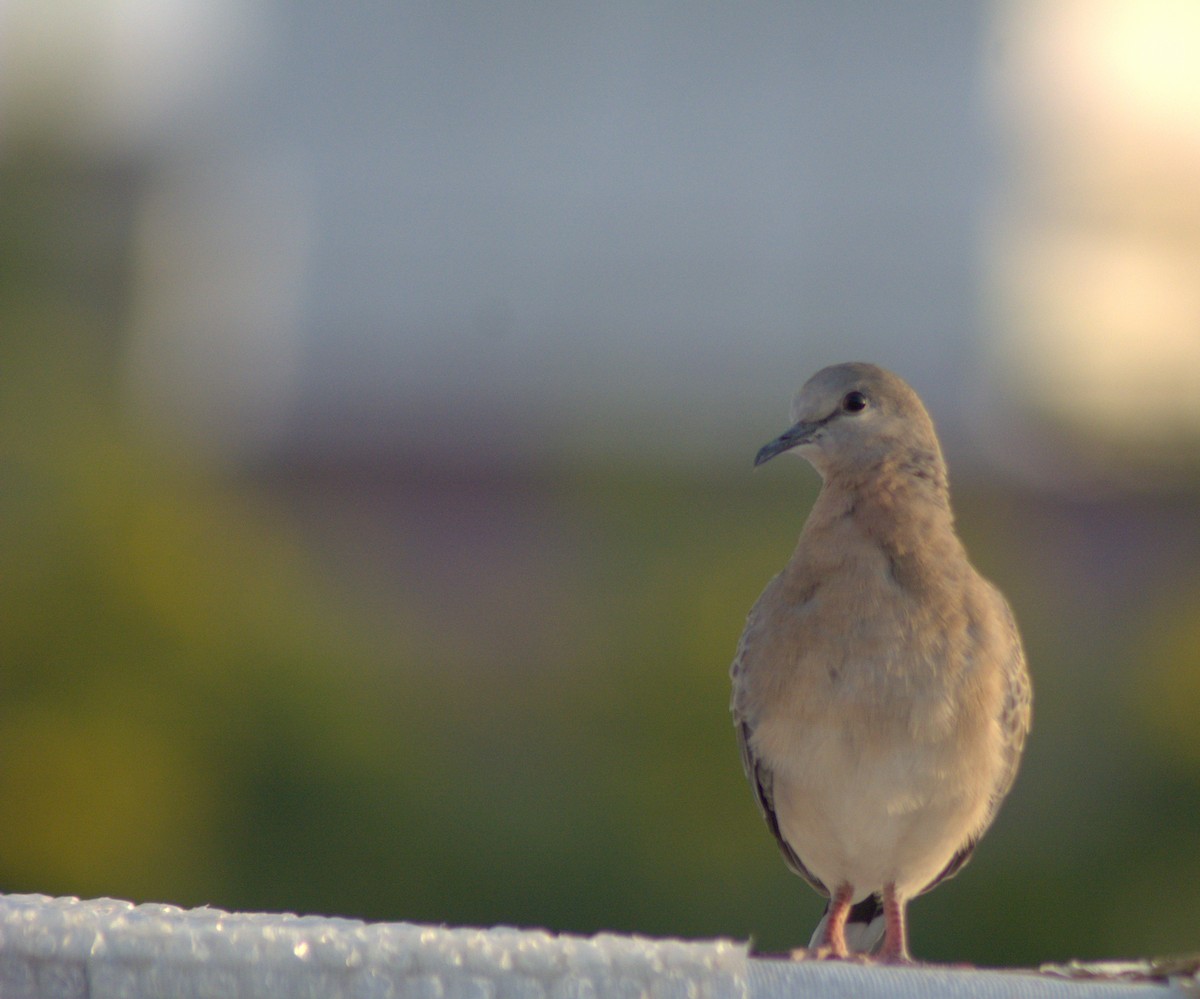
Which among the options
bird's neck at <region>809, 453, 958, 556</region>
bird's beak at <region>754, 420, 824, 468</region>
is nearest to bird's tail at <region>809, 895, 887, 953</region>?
bird's neck at <region>809, 453, 958, 556</region>

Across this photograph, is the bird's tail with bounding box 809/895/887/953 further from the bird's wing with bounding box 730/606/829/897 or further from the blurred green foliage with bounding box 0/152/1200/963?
the blurred green foliage with bounding box 0/152/1200/963

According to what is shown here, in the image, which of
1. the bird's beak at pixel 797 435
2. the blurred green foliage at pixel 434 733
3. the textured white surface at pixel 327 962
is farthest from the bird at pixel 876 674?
the blurred green foliage at pixel 434 733

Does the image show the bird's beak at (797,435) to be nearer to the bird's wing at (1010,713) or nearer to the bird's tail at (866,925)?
the bird's wing at (1010,713)

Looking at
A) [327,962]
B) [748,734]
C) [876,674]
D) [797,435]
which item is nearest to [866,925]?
[748,734]

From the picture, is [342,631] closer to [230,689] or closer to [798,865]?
[230,689]

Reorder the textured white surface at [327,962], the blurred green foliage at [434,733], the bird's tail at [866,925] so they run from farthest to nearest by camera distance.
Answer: the blurred green foliage at [434,733]
the bird's tail at [866,925]
the textured white surface at [327,962]

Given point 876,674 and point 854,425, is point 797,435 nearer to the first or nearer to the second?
point 854,425
